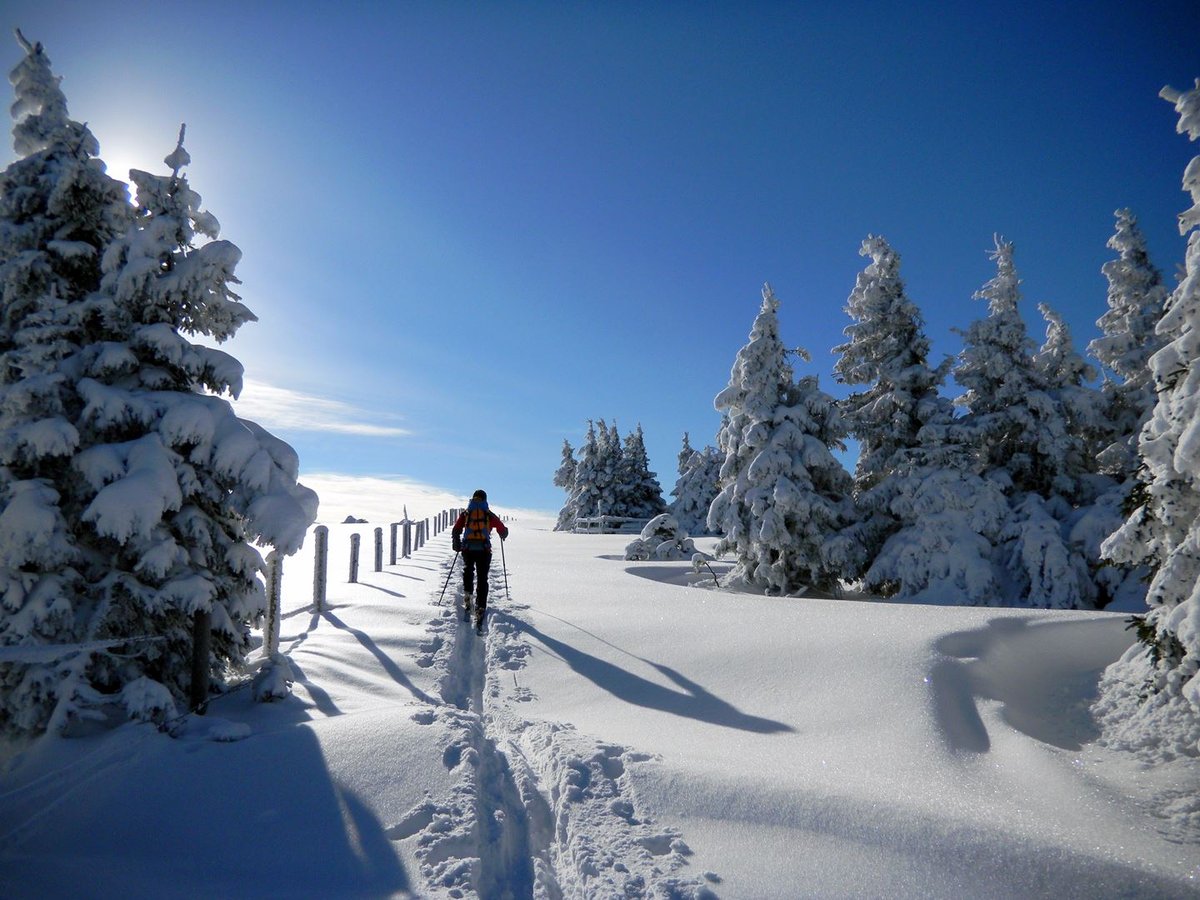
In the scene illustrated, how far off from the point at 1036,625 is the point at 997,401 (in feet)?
33.2

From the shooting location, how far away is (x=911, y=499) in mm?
14289

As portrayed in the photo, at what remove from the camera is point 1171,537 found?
5.16 metres

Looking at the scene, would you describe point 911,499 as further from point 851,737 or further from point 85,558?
point 85,558

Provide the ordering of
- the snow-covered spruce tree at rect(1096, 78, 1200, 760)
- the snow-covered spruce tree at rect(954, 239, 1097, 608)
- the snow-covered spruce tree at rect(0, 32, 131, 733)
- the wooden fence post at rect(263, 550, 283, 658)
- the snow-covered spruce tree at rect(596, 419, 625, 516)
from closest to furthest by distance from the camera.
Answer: the snow-covered spruce tree at rect(1096, 78, 1200, 760), the snow-covered spruce tree at rect(0, 32, 131, 733), the wooden fence post at rect(263, 550, 283, 658), the snow-covered spruce tree at rect(954, 239, 1097, 608), the snow-covered spruce tree at rect(596, 419, 625, 516)

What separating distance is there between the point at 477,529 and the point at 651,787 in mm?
6985

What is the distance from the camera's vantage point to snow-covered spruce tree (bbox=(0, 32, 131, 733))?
4.83 m

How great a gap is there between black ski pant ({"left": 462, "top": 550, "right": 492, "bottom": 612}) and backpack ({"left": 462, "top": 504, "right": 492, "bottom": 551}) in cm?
11

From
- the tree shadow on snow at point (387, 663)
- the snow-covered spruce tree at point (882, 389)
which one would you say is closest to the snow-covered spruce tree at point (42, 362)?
the tree shadow on snow at point (387, 663)

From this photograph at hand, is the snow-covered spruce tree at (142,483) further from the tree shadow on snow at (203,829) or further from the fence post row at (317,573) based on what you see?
the tree shadow on snow at (203,829)

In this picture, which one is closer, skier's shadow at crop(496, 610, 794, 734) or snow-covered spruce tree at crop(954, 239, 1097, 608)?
skier's shadow at crop(496, 610, 794, 734)

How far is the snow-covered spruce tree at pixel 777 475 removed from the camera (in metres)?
14.6

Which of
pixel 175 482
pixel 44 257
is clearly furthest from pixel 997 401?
pixel 44 257

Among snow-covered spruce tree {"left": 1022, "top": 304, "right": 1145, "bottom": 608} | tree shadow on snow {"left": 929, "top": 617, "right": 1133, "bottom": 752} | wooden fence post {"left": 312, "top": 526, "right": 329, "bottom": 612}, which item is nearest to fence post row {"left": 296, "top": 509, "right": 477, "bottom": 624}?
wooden fence post {"left": 312, "top": 526, "right": 329, "bottom": 612}

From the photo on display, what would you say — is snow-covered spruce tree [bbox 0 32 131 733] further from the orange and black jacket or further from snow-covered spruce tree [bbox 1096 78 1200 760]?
snow-covered spruce tree [bbox 1096 78 1200 760]
